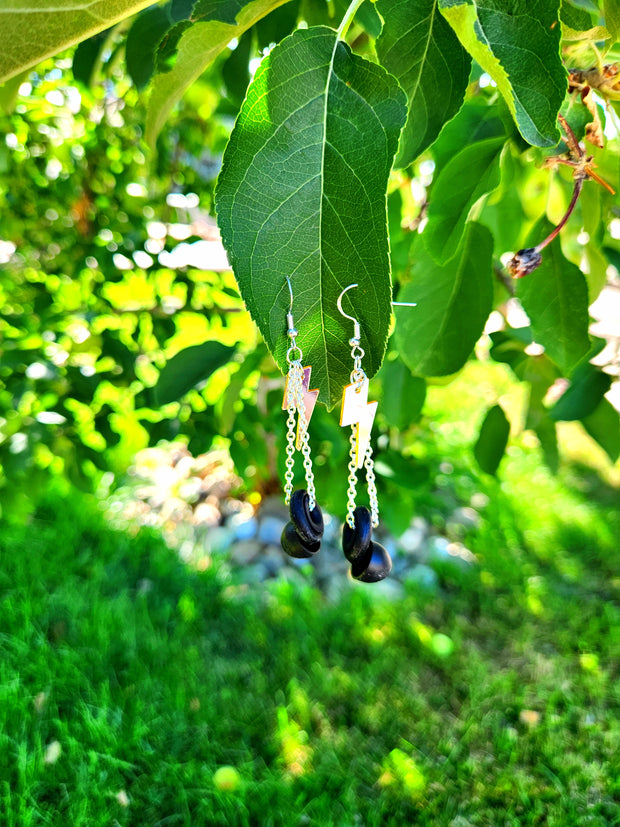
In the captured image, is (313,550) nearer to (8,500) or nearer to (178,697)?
(8,500)

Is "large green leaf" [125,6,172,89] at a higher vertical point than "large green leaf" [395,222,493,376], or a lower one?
higher

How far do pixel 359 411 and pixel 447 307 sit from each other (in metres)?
0.23

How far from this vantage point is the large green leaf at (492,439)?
1.13 metres

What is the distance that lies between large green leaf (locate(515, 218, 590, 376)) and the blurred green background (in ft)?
0.86

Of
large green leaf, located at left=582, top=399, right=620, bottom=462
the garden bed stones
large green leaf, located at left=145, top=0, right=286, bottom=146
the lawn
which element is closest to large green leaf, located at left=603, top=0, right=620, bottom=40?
large green leaf, located at left=145, top=0, right=286, bottom=146

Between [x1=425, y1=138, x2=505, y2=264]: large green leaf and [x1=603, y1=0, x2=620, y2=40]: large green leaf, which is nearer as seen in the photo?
[x1=603, y1=0, x2=620, y2=40]: large green leaf

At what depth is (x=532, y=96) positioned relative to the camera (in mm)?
428

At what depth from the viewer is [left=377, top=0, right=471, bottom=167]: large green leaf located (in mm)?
480

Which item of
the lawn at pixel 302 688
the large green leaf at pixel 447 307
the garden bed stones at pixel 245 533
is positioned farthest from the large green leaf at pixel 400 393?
the garden bed stones at pixel 245 533

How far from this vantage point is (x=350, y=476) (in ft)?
2.10

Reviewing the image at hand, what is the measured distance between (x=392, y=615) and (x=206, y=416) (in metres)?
0.99

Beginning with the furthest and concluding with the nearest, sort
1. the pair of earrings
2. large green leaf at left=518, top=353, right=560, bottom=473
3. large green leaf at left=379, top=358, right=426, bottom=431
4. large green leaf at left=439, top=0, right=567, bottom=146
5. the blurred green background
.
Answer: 1. the blurred green background
2. large green leaf at left=518, top=353, right=560, bottom=473
3. large green leaf at left=379, top=358, right=426, bottom=431
4. the pair of earrings
5. large green leaf at left=439, top=0, right=567, bottom=146

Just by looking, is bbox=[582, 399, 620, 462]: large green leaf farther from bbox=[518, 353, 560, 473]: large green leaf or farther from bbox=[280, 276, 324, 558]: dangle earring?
bbox=[280, 276, 324, 558]: dangle earring

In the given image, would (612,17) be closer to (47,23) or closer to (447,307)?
(447,307)
